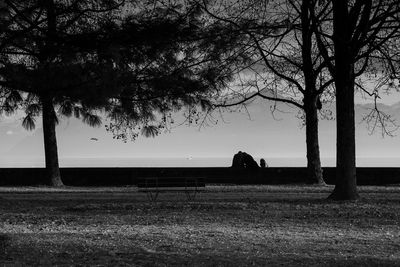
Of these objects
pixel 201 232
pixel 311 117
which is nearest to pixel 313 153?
pixel 311 117

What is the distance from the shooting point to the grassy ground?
791 cm

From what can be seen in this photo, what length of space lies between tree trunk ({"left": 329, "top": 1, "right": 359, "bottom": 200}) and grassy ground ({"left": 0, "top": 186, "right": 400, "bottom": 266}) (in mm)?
584

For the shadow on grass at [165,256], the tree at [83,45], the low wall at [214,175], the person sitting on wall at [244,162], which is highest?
the tree at [83,45]

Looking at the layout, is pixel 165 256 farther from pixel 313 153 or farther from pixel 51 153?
pixel 51 153

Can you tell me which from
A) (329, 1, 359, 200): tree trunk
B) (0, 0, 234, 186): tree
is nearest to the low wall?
(0, 0, 234, 186): tree

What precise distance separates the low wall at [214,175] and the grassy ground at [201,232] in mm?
6822

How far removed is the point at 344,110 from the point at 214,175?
8.66 metres

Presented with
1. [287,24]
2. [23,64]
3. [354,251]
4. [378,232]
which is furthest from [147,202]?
[354,251]

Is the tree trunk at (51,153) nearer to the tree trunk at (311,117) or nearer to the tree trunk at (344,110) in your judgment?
the tree trunk at (311,117)

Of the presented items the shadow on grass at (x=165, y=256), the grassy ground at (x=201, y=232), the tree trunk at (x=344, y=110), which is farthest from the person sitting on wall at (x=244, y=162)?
the shadow on grass at (x=165, y=256)

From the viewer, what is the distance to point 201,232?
10.3 m

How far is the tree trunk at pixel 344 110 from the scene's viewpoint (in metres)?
15.6

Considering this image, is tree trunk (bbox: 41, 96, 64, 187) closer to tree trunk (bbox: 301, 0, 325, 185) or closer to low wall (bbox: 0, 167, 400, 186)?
low wall (bbox: 0, 167, 400, 186)

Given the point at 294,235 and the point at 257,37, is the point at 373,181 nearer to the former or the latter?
the point at 257,37
